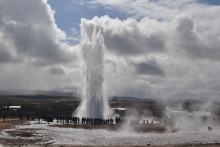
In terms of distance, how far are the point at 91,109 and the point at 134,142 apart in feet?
97.0

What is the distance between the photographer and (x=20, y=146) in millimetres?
27719

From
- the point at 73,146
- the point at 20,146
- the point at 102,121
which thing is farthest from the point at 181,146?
the point at 102,121

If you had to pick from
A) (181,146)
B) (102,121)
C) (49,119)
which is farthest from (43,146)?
(49,119)

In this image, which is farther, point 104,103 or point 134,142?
point 104,103

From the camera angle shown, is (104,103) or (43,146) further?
(104,103)

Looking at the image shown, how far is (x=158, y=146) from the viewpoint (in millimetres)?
29281

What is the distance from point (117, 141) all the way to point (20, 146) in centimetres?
1062

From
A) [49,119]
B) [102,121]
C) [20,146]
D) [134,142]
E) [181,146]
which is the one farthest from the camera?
[49,119]

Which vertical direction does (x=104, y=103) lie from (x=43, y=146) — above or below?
above

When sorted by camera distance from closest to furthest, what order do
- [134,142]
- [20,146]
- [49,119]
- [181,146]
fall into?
[20,146] < [181,146] < [134,142] < [49,119]

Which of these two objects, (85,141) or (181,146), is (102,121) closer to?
(85,141)

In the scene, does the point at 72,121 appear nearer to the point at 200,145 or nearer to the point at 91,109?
the point at 91,109

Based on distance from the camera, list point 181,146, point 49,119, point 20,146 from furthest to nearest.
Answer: point 49,119
point 181,146
point 20,146

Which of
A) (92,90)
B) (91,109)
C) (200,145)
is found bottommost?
(200,145)
